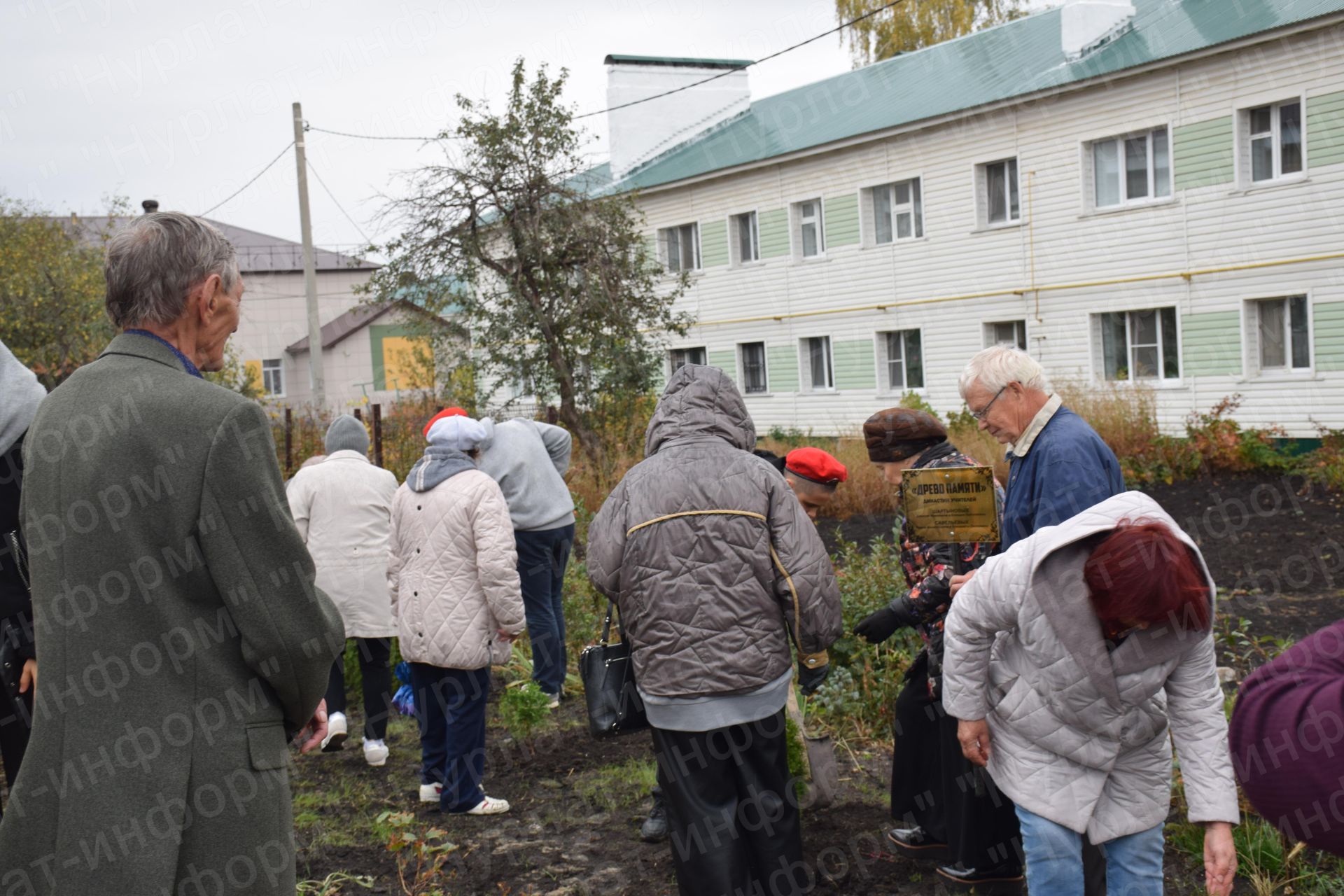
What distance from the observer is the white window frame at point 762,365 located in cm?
2758

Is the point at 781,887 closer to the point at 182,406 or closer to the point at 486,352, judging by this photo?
the point at 182,406

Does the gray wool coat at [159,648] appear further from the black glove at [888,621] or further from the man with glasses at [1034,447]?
the black glove at [888,621]

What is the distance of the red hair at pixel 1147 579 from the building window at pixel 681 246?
26.3 meters

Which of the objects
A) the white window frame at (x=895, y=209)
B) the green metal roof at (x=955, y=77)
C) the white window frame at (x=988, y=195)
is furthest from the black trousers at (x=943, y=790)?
the white window frame at (x=895, y=209)

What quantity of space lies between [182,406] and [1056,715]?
2257 mm

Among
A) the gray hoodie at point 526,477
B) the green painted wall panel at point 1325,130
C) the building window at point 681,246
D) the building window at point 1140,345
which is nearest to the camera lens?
the gray hoodie at point 526,477

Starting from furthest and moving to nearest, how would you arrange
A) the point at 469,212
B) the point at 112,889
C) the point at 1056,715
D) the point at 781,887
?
the point at 469,212
the point at 781,887
the point at 1056,715
the point at 112,889

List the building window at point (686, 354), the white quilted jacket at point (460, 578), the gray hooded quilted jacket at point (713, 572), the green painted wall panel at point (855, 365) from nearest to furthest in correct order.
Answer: the gray hooded quilted jacket at point (713, 572), the white quilted jacket at point (460, 578), the green painted wall panel at point (855, 365), the building window at point (686, 354)

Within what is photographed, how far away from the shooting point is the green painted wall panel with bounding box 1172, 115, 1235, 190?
61.0ft

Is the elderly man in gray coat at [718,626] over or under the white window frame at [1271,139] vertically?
under

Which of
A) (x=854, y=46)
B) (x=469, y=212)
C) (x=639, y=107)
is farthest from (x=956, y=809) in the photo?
(x=854, y=46)

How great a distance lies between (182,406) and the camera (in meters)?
2.25

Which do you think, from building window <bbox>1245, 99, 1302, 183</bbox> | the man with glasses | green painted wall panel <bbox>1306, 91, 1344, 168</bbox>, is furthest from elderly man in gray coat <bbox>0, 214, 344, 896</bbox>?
building window <bbox>1245, 99, 1302, 183</bbox>

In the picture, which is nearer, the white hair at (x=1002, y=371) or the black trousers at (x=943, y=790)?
the white hair at (x=1002, y=371)
